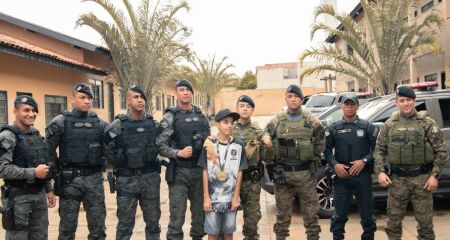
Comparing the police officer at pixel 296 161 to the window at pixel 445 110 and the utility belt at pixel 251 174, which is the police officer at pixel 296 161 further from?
the window at pixel 445 110

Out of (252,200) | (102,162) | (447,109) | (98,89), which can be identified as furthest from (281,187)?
→ (98,89)

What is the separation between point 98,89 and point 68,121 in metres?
11.0

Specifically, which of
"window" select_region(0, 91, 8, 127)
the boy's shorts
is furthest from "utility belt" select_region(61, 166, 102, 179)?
"window" select_region(0, 91, 8, 127)

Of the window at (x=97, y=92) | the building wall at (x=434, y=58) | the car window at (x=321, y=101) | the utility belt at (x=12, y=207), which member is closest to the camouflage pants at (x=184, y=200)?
the utility belt at (x=12, y=207)

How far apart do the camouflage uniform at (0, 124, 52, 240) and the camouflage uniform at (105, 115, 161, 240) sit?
72 centimetres

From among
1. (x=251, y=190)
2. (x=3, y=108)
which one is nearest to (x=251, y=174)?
(x=251, y=190)

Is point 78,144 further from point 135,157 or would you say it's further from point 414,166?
point 414,166

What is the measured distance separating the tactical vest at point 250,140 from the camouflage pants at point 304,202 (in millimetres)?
406

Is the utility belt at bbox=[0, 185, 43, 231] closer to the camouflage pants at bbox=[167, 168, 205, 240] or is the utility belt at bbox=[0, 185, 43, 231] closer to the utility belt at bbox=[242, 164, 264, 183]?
the camouflage pants at bbox=[167, 168, 205, 240]

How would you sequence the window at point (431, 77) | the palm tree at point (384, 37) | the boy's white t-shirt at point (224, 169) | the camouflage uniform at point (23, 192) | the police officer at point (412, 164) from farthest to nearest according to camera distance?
1. the window at point (431, 77)
2. the palm tree at point (384, 37)
3. the police officer at point (412, 164)
4. the boy's white t-shirt at point (224, 169)
5. the camouflage uniform at point (23, 192)

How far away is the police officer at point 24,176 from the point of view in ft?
12.8

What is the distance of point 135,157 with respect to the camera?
444 cm

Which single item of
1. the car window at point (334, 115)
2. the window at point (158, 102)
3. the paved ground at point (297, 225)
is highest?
the window at point (158, 102)

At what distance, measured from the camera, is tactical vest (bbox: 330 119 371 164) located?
4605 mm
